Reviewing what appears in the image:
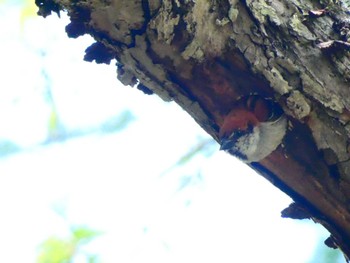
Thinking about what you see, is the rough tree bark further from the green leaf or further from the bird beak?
the green leaf

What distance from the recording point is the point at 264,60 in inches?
64.9

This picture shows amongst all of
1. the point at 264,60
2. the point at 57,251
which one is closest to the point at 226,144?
the point at 264,60

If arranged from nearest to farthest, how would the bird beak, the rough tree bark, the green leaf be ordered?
1. the rough tree bark
2. the bird beak
3. the green leaf

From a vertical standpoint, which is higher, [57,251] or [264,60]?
[57,251]

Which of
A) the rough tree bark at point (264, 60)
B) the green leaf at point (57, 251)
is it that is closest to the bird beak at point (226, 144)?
the rough tree bark at point (264, 60)

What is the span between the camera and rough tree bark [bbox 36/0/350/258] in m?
1.64

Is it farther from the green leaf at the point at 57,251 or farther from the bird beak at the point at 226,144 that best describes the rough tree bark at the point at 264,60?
the green leaf at the point at 57,251

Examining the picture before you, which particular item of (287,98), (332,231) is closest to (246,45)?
(287,98)

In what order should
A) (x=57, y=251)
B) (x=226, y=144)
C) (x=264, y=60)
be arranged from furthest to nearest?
(x=57, y=251) → (x=226, y=144) → (x=264, y=60)

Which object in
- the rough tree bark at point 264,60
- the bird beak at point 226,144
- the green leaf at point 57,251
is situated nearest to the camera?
the rough tree bark at point 264,60

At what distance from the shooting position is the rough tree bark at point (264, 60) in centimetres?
164

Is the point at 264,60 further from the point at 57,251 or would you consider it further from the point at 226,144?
the point at 57,251

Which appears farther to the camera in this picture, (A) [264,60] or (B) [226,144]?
(B) [226,144]

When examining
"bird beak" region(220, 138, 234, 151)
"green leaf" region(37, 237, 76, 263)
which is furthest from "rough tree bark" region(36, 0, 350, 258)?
"green leaf" region(37, 237, 76, 263)
